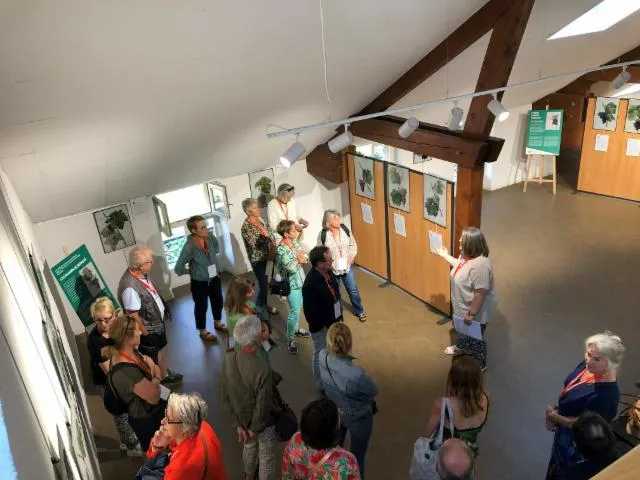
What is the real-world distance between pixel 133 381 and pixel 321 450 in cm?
135

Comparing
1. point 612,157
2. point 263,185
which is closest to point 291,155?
point 263,185

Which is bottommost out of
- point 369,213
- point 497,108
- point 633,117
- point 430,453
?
point 369,213

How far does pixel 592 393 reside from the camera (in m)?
3.06

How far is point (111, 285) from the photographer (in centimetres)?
655

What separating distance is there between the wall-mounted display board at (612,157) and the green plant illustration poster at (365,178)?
470cm

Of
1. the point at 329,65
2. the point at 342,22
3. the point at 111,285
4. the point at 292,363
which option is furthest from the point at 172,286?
the point at 342,22

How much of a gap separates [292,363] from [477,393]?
9.12 feet

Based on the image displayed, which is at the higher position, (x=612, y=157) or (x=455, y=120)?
(x=455, y=120)

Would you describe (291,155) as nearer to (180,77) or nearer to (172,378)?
(180,77)

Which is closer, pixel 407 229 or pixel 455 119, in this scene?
pixel 455 119

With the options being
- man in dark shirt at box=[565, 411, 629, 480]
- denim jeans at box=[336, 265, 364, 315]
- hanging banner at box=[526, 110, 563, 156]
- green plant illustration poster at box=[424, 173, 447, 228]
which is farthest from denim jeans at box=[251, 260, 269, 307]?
hanging banner at box=[526, 110, 563, 156]

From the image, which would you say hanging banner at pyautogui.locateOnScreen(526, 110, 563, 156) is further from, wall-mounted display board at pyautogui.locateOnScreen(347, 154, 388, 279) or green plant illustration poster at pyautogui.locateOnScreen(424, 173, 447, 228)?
green plant illustration poster at pyautogui.locateOnScreen(424, 173, 447, 228)

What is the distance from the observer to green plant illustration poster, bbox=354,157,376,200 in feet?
21.8

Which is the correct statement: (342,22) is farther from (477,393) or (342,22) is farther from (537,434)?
(537,434)
